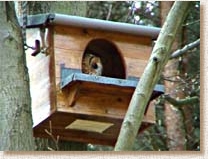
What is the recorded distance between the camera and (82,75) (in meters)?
2.02

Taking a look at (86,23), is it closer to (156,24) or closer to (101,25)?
(101,25)

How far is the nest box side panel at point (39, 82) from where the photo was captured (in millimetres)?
2113

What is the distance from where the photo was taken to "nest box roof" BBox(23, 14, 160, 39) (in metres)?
2.11

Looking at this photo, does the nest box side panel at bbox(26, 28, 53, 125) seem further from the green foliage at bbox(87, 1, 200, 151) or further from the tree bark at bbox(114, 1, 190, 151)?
the green foliage at bbox(87, 1, 200, 151)

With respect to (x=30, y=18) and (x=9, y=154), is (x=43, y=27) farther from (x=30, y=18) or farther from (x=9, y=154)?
(x=9, y=154)

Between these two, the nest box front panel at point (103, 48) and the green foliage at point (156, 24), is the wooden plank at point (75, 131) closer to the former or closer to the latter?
the nest box front panel at point (103, 48)

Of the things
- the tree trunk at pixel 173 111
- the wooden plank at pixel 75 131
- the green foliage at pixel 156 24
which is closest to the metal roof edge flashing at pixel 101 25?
the wooden plank at pixel 75 131

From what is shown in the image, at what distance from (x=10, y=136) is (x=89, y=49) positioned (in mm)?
618

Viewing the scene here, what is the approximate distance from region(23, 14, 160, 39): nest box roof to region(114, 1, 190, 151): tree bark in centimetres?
27

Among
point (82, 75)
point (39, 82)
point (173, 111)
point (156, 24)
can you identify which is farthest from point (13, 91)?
point (156, 24)

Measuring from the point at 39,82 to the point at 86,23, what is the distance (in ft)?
0.76

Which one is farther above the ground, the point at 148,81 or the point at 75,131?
the point at 148,81

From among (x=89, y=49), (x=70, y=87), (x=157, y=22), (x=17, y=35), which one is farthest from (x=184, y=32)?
(x=17, y=35)

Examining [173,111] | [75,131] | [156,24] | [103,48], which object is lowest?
[173,111]
